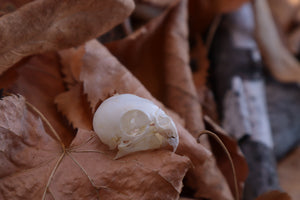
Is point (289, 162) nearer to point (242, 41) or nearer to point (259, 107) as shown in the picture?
point (259, 107)

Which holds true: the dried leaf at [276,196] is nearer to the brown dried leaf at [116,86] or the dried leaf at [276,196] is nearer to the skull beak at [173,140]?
the brown dried leaf at [116,86]

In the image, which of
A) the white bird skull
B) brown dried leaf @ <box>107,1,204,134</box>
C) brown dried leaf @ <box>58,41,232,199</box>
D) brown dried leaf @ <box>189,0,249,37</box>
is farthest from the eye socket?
brown dried leaf @ <box>189,0,249,37</box>

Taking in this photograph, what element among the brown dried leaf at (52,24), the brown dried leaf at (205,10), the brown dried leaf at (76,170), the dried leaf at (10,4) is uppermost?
the dried leaf at (10,4)

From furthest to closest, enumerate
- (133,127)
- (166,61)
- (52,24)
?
(166,61) < (52,24) < (133,127)

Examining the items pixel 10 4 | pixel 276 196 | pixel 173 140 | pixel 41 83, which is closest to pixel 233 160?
pixel 276 196

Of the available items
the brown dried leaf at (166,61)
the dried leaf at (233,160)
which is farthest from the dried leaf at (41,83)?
the dried leaf at (233,160)

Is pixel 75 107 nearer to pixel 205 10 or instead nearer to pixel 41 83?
pixel 41 83

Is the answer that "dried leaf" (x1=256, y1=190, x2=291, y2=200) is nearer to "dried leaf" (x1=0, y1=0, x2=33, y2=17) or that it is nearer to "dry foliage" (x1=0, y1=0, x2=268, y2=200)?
"dry foliage" (x1=0, y1=0, x2=268, y2=200)
